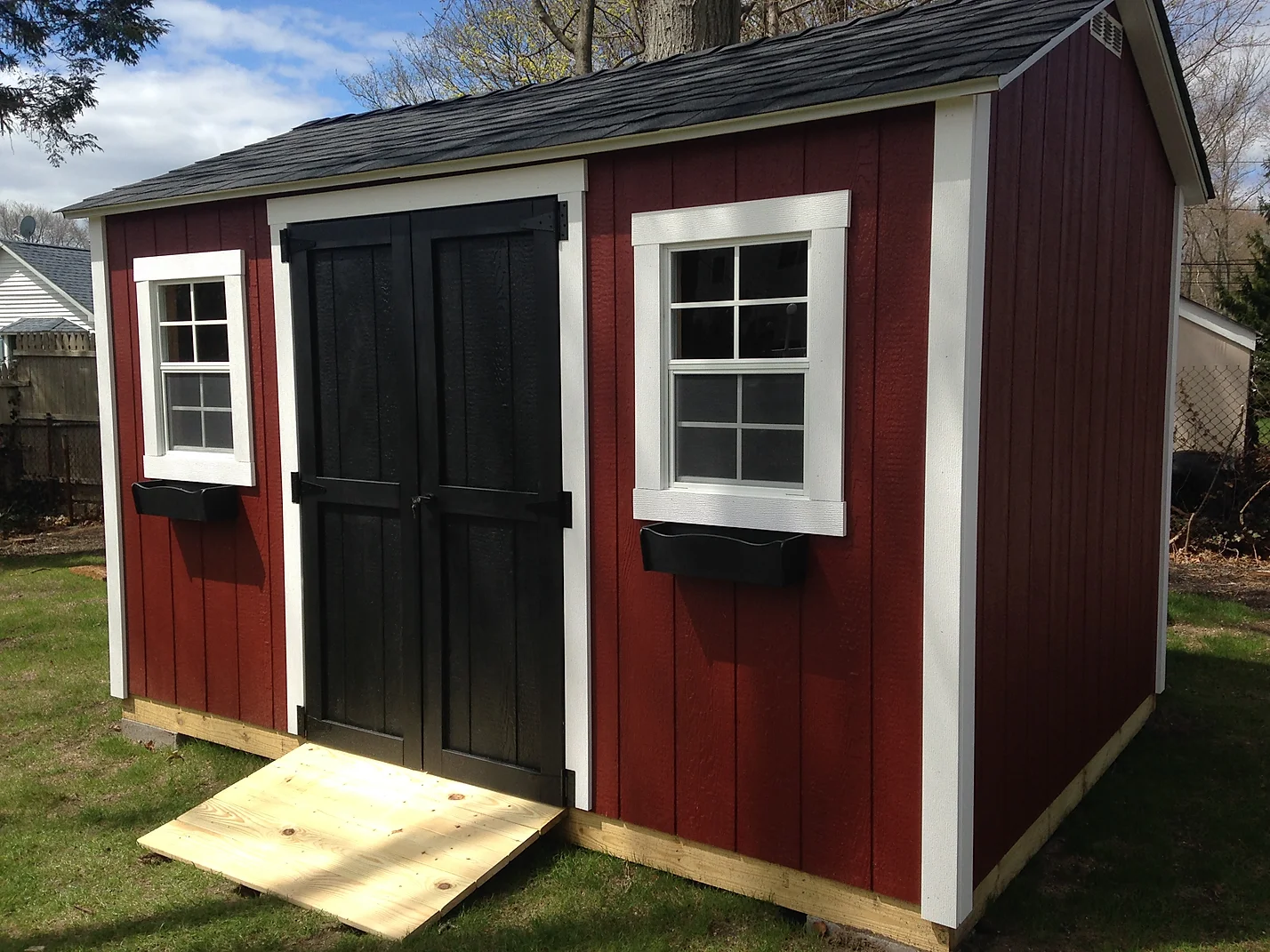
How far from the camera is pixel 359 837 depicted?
150 inches

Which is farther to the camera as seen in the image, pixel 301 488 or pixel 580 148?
pixel 301 488

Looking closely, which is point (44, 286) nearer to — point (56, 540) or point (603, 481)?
point (56, 540)

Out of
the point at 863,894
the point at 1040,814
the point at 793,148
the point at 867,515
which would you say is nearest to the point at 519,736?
the point at 863,894

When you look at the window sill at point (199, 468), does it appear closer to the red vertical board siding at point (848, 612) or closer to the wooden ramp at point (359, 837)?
the wooden ramp at point (359, 837)

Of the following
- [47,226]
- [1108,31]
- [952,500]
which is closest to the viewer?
[952,500]

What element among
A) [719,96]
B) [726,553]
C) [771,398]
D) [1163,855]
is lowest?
[1163,855]

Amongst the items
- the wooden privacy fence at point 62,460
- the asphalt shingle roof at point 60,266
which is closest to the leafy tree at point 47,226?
the asphalt shingle roof at point 60,266

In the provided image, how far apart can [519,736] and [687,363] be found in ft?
5.24

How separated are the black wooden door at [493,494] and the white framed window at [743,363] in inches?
17.3

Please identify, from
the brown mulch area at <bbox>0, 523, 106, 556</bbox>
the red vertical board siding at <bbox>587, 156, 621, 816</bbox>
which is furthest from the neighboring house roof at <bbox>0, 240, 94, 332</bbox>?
the red vertical board siding at <bbox>587, 156, 621, 816</bbox>

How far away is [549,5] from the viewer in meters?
16.5

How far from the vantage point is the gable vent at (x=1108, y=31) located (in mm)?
3949

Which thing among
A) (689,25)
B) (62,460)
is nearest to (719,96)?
(689,25)

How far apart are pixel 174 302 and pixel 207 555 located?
120 cm
